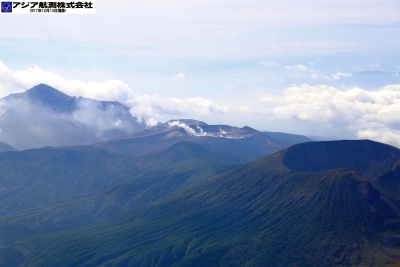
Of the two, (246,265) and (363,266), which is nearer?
(363,266)

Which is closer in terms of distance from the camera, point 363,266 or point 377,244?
point 363,266

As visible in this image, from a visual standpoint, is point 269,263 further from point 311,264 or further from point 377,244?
point 377,244

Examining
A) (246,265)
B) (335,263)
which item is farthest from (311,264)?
(246,265)

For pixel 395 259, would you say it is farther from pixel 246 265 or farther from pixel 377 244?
pixel 246 265

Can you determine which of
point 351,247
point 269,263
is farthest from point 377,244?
point 269,263

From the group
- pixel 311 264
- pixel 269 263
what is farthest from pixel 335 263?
pixel 269 263

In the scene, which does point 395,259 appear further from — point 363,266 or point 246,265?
point 246,265

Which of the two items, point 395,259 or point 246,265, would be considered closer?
point 395,259
